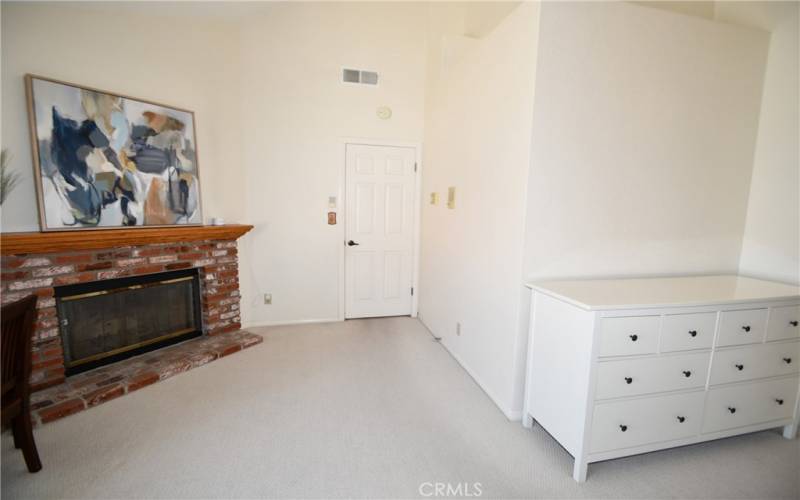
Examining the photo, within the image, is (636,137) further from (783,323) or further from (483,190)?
(783,323)

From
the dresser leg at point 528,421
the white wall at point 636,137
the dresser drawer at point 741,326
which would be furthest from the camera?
the dresser leg at point 528,421

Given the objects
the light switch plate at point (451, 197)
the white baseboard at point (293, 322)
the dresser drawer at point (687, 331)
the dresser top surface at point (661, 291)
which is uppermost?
the light switch plate at point (451, 197)

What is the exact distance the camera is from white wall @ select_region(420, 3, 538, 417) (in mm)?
2231

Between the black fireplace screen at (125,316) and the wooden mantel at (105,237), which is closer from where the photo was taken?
the wooden mantel at (105,237)

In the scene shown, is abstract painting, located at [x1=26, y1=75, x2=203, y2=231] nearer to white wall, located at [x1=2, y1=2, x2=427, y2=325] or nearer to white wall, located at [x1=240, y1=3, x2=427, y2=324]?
white wall, located at [x1=2, y1=2, x2=427, y2=325]

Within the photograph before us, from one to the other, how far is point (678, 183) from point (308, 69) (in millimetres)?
3507

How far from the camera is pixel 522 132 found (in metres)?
2.18

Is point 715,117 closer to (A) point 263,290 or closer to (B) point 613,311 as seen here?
(B) point 613,311

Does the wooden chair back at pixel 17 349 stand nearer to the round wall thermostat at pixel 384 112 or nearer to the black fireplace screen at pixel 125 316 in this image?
the black fireplace screen at pixel 125 316

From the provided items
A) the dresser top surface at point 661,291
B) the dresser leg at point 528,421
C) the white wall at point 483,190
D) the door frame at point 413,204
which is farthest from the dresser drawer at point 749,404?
Answer: the door frame at point 413,204

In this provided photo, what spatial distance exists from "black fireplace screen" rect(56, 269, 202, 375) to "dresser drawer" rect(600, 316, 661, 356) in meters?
3.43

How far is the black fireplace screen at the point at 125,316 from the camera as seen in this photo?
2.61m

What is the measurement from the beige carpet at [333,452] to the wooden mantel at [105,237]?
1.13m

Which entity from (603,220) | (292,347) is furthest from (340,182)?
(603,220)
